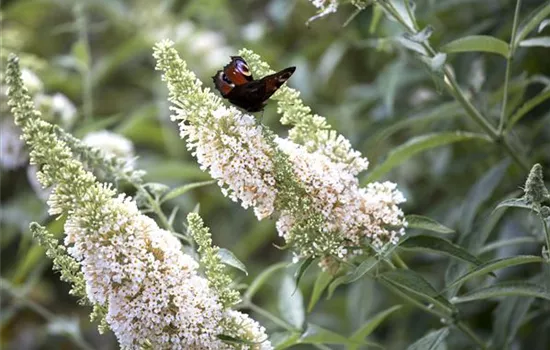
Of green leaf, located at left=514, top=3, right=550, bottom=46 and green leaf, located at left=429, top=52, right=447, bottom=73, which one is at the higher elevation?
green leaf, located at left=514, top=3, right=550, bottom=46

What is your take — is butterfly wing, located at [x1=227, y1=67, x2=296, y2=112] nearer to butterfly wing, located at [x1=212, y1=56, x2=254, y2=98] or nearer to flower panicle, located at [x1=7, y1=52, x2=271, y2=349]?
butterfly wing, located at [x1=212, y1=56, x2=254, y2=98]

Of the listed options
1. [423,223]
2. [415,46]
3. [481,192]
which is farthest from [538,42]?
[423,223]

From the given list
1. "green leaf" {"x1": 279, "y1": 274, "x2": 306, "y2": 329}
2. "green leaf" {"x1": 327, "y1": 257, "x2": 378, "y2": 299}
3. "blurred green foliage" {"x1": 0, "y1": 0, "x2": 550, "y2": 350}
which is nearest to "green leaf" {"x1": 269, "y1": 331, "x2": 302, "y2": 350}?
"blurred green foliage" {"x1": 0, "y1": 0, "x2": 550, "y2": 350}

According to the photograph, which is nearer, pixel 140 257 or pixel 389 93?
pixel 140 257

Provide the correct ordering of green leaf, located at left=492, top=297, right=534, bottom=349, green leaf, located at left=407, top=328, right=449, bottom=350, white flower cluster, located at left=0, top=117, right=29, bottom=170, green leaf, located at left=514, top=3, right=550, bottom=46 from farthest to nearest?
white flower cluster, located at left=0, top=117, right=29, bottom=170
green leaf, located at left=492, top=297, right=534, bottom=349
green leaf, located at left=514, top=3, right=550, bottom=46
green leaf, located at left=407, top=328, right=449, bottom=350

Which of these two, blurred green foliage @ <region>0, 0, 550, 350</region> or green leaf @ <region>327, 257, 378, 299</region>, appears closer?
green leaf @ <region>327, 257, 378, 299</region>

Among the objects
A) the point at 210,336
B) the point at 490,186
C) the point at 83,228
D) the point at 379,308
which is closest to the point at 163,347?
the point at 210,336

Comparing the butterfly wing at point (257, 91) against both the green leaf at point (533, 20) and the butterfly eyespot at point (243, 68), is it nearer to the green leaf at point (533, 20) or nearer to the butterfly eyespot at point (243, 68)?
the butterfly eyespot at point (243, 68)

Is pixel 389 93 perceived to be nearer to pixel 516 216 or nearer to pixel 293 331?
pixel 516 216

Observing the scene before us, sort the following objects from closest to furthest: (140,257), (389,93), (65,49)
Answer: (140,257)
(389,93)
(65,49)
